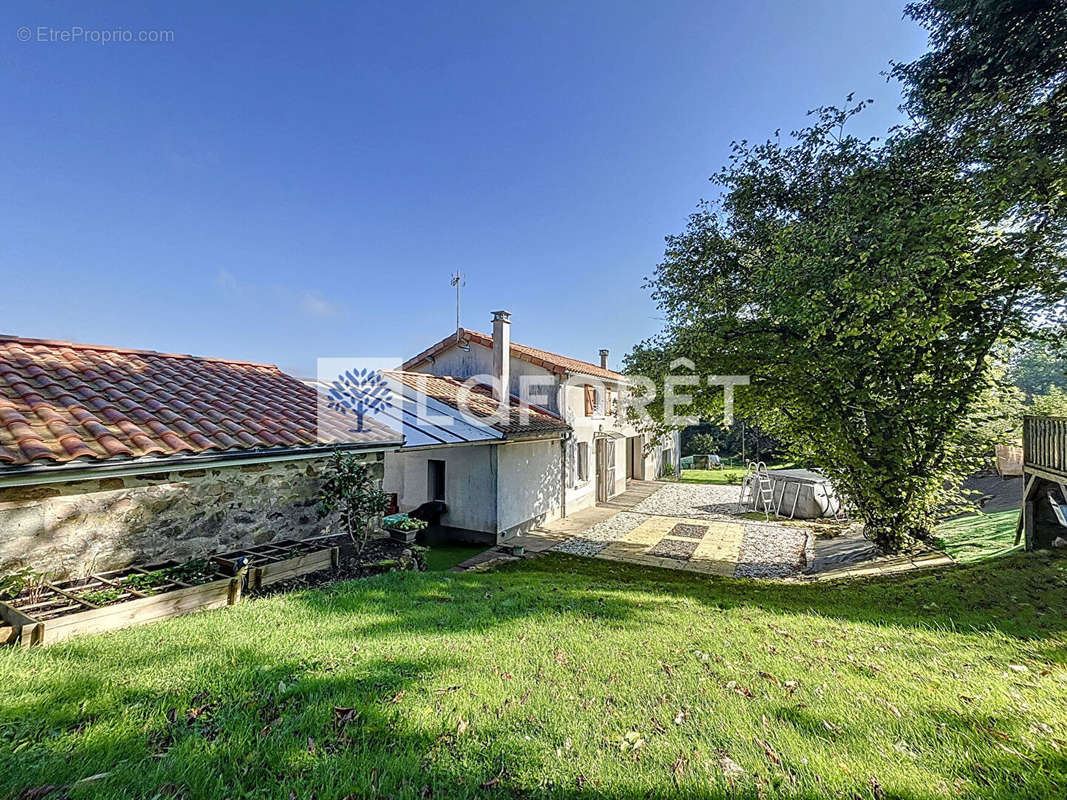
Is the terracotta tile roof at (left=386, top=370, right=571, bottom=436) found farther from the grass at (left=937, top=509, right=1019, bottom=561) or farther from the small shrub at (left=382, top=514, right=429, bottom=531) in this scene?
the grass at (left=937, top=509, right=1019, bottom=561)

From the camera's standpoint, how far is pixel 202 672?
11.5ft

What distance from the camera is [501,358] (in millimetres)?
15273

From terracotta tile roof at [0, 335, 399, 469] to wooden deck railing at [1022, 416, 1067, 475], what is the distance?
43.7ft

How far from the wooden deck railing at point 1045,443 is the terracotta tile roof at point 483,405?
11427 millimetres

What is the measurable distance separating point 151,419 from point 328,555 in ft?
11.0

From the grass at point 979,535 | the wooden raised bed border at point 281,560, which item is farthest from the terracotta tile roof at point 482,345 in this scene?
the grass at point 979,535

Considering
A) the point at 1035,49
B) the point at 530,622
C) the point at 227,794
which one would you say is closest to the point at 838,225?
the point at 1035,49

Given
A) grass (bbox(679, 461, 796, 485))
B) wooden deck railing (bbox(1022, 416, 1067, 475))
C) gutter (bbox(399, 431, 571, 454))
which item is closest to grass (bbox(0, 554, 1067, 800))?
gutter (bbox(399, 431, 571, 454))

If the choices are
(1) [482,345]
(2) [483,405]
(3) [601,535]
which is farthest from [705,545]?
(1) [482,345]

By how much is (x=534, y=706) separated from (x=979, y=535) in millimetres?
15360

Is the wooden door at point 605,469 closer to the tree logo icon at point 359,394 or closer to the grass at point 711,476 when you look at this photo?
the grass at point 711,476

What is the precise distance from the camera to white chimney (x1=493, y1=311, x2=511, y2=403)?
14831 millimetres

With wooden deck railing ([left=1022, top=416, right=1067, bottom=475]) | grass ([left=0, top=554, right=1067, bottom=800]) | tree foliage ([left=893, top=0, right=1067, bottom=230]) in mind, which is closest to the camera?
grass ([left=0, top=554, right=1067, bottom=800])

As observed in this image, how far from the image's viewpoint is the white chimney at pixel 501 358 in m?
14.8
